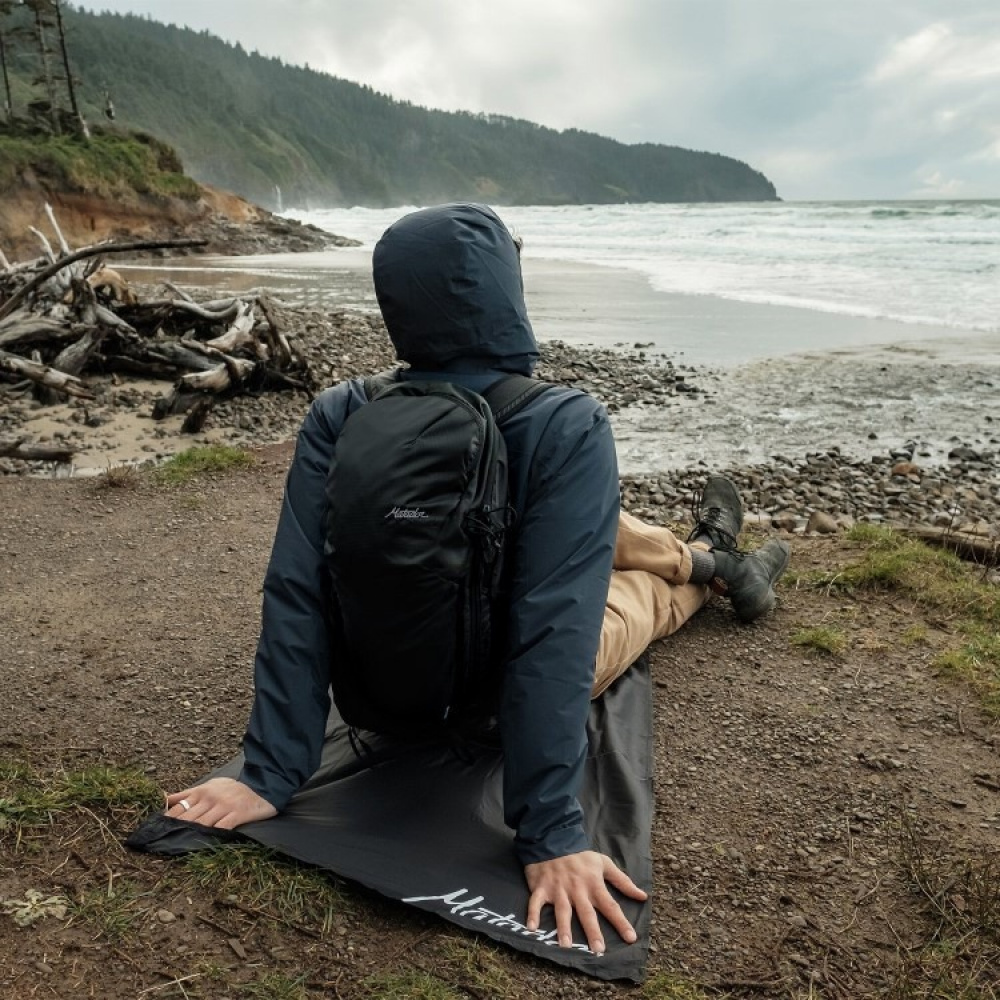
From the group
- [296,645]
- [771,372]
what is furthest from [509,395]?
[771,372]

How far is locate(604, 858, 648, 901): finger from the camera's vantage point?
2105mm

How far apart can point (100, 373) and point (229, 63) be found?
169207mm

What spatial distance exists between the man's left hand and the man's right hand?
0.71 metres

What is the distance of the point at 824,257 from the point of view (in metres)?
25.1

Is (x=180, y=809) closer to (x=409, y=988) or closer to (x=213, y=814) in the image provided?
(x=213, y=814)

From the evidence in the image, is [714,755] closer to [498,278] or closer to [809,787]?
[809,787]

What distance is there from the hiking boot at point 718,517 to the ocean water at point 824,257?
12082mm

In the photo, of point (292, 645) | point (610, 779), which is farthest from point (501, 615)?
point (610, 779)

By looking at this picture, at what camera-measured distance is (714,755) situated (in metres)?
2.91

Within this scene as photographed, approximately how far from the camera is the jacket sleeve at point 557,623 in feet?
6.79

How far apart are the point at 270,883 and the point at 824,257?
26.1m

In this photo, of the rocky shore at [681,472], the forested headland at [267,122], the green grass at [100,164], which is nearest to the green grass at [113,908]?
the rocky shore at [681,472]

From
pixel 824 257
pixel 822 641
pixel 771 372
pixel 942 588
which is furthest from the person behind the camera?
pixel 824 257

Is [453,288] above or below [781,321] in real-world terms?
above
